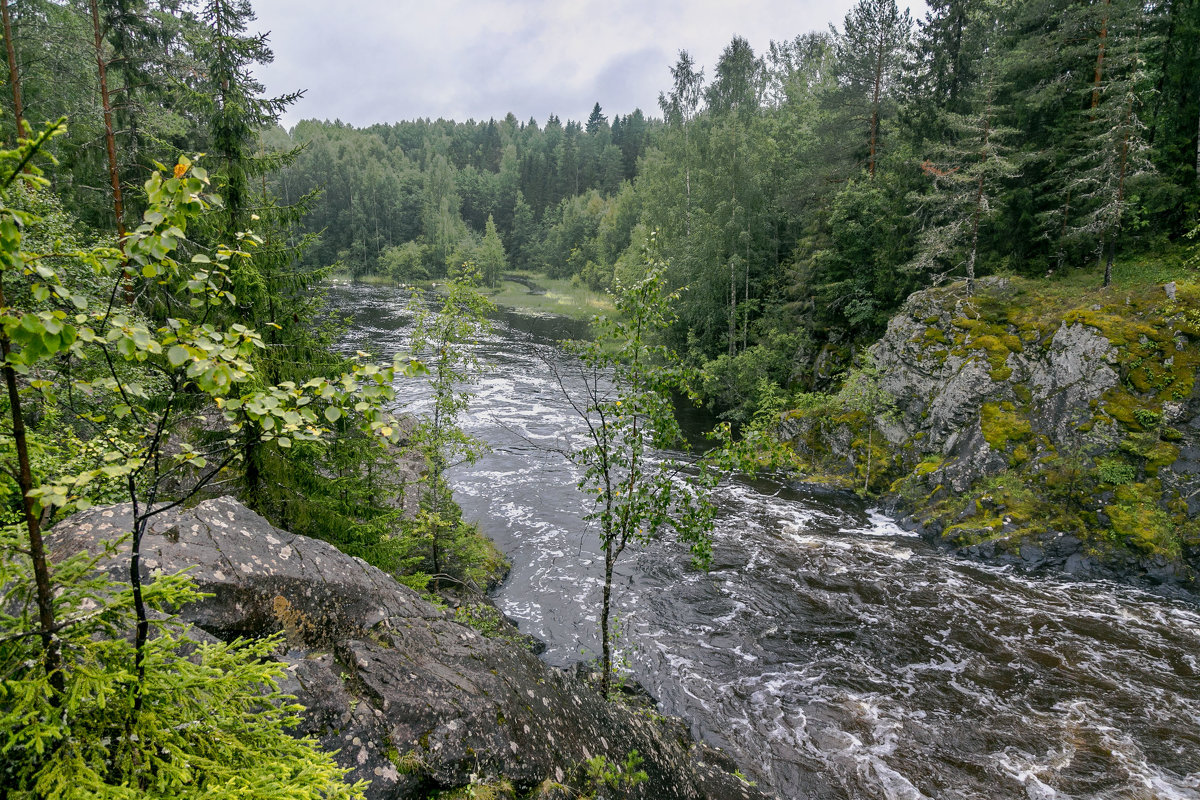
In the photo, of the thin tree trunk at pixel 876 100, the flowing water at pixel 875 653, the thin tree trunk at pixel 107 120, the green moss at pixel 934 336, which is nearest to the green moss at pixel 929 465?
the flowing water at pixel 875 653

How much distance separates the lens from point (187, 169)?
8.59 feet

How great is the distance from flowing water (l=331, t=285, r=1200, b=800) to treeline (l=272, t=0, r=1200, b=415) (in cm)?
1116

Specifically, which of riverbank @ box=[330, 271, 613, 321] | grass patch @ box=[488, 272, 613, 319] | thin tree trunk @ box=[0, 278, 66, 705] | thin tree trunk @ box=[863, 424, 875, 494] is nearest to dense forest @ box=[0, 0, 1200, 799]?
thin tree trunk @ box=[0, 278, 66, 705]

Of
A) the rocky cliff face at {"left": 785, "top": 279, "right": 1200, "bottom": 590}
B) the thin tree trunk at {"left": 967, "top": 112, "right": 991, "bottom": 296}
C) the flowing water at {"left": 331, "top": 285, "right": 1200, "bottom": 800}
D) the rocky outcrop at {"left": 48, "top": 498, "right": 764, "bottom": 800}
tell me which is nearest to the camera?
the rocky outcrop at {"left": 48, "top": 498, "right": 764, "bottom": 800}

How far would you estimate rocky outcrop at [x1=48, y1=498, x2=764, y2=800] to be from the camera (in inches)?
183

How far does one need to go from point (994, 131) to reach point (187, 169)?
990 inches

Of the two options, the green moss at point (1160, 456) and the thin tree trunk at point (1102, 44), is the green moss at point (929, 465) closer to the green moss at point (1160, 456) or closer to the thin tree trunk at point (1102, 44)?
A: the green moss at point (1160, 456)

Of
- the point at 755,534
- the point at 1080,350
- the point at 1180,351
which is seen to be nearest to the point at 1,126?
the point at 755,534

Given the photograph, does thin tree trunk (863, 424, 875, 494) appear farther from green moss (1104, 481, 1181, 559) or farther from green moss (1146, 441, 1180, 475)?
green moss (1146, 441, 1180, 475)

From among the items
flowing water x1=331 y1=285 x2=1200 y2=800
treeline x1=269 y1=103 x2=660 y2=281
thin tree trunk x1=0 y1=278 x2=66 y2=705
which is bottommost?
flowing water x1=331 y1=285 x2=1200 y2=800

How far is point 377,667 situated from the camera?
5.29m

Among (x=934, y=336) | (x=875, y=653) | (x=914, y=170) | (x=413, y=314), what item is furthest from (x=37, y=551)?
(x=914, y=170)

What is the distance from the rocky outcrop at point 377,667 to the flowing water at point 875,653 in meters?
4.05

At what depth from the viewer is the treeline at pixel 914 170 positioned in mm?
21047
